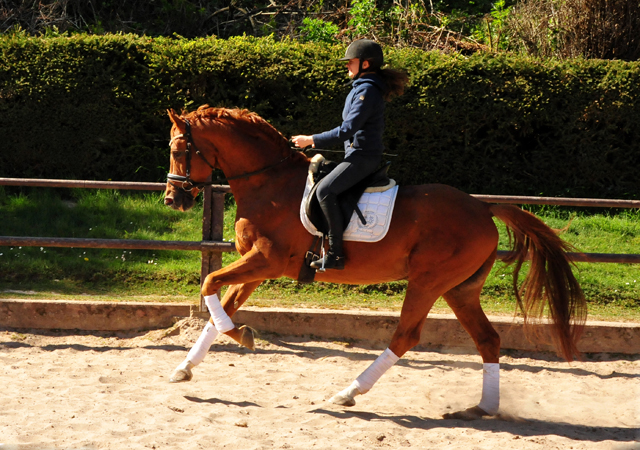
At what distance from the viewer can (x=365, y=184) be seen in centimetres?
507

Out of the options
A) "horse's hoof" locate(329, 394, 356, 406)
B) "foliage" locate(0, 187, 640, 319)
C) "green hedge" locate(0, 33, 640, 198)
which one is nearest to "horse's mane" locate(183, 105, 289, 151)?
"horse's hoof" locate(329, 394, 356, 406)

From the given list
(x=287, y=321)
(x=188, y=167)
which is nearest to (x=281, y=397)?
(x=287, y=321)

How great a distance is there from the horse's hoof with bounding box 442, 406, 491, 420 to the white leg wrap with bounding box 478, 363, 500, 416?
0.03 m

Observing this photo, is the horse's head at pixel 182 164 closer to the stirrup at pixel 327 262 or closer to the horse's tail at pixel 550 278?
the stirrup at pixel 327 262

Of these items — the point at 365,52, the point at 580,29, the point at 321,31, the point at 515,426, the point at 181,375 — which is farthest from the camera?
the point at 321,31

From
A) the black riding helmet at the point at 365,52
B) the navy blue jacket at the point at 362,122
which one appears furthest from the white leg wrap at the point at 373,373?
the black riding helmet at the point at 365,52

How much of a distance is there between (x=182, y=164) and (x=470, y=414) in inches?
114

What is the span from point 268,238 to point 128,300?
9.21 ft

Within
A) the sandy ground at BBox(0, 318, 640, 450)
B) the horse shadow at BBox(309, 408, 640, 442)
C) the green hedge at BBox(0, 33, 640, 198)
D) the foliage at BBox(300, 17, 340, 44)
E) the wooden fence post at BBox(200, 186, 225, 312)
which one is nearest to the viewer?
the sandy ground at BBox(0, 318, 640, 450)

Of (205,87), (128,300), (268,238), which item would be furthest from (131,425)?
(205,87)

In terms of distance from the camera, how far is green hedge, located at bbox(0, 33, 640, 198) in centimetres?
972

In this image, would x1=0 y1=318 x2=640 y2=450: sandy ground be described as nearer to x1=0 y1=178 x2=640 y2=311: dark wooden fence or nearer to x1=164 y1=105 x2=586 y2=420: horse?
x1=164 y1=105 x2=586 y2=420: horse

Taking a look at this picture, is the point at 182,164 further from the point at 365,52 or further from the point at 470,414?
the point at 470,414

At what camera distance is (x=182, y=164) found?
5.09 m
